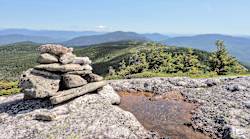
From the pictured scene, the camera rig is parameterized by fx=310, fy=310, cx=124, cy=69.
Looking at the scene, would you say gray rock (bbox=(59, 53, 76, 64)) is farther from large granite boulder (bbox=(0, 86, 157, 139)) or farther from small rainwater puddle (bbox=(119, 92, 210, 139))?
small rainwater puddle (bbox=(119, 92, 210, 139))

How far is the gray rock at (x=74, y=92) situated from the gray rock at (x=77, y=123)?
59 cm

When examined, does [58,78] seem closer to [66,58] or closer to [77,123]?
[66,58]

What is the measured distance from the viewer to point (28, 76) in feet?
119

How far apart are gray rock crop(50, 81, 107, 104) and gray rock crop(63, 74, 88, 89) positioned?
2.06 feet

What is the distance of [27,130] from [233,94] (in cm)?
2634

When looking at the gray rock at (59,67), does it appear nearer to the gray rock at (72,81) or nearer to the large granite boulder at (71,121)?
the gray rock at (72,81)

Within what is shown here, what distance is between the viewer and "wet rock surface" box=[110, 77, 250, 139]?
30.7 m

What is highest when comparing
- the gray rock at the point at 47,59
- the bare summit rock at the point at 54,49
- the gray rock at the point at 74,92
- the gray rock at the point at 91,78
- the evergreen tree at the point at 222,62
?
the bare summit rock at the point at 54,49

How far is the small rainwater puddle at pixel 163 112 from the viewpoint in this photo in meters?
30.3

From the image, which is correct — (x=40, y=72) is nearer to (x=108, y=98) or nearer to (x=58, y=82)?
(x=58, y=82)

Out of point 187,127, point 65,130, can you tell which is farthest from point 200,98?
point 65,130

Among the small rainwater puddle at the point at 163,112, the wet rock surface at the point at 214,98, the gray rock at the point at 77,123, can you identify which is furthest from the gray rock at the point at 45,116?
the wet rock surface at the point at 214,98

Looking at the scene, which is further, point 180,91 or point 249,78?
point 249,78

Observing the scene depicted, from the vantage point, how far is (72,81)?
36375mm
